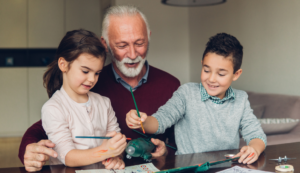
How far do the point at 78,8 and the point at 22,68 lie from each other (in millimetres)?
1482

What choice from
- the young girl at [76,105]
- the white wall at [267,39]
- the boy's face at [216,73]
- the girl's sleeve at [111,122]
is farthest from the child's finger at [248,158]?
the white wall at [267,39]

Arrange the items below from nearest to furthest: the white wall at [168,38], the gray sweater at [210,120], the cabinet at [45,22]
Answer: the gray sweater at [210,120]
the white wall at [168,38]
the cabinet at [45,22]

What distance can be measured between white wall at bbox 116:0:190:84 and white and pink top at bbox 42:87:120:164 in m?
3.46

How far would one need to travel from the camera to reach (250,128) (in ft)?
4.33

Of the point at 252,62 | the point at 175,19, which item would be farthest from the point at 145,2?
the point at 252,62

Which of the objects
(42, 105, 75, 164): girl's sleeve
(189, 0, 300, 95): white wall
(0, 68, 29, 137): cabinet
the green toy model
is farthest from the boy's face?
(0, 68, 29, 137): cabinet

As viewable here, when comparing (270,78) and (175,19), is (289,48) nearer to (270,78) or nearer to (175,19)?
(270,78)

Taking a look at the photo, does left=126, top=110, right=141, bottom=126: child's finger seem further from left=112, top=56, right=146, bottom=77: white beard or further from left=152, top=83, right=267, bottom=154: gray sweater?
left=112, top=56, right=146, bottom=77: white beard

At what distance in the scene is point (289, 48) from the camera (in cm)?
273

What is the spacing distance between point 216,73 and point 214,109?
0.62ft

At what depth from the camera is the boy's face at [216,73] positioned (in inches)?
50.3

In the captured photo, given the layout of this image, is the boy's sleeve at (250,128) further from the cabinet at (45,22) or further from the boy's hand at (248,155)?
the cabinet at (45,22)

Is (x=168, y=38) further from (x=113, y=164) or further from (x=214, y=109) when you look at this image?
(x=113, y=164)

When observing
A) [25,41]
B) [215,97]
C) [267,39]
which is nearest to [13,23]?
[25,41]
